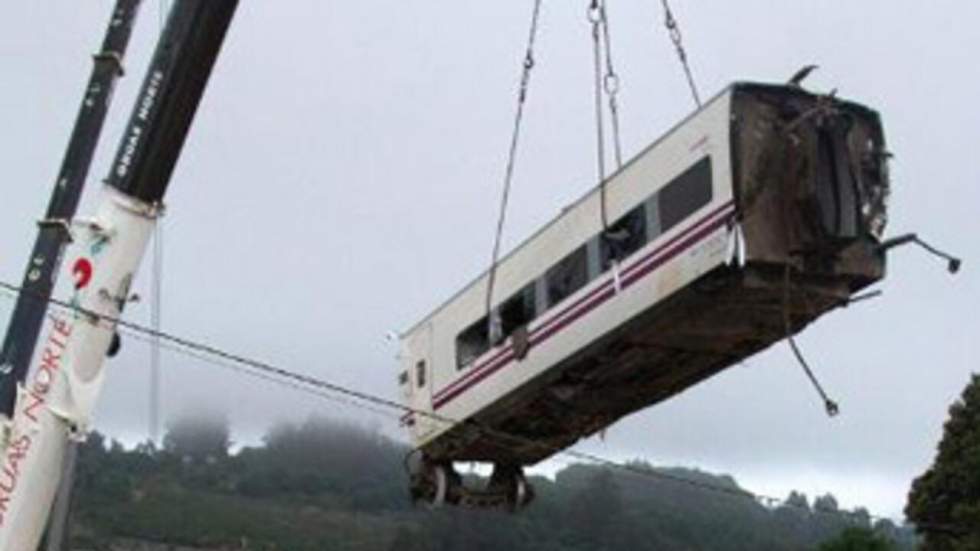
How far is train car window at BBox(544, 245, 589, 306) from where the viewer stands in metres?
13.8

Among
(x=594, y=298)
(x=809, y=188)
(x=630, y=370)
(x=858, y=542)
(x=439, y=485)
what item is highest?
(x=858, y=542)

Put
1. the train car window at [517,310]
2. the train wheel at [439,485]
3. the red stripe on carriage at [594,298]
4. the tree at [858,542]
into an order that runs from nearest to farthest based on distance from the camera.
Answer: the red stripe on carriage at [594,298] < the train car window at [517,310] < the train wheel at [439,485] < the tree at [858,542]

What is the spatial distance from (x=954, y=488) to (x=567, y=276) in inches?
912

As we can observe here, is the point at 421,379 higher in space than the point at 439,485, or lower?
higher

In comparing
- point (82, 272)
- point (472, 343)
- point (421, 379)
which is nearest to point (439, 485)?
point (421, 379)

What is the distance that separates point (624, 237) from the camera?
1331 centimetres

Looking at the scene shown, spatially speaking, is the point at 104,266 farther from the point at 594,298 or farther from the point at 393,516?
the point at 393,516

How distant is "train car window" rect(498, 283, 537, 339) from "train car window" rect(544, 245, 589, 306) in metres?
0.30

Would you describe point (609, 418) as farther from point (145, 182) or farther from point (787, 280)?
point (145, 182)

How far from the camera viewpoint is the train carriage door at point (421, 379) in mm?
16469

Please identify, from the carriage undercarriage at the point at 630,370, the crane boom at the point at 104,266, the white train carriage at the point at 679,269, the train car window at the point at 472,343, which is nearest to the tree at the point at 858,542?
the carriage undercarriage at the point at 630,370

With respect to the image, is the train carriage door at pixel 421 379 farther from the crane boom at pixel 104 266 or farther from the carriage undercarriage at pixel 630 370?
the crane boom at pixel 104 266

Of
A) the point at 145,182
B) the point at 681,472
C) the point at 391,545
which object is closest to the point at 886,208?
the point at 145,182

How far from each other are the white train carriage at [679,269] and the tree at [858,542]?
2409 cm
